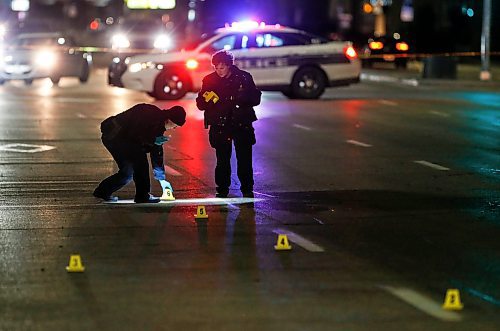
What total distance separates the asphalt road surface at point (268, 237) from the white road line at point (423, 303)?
2cm

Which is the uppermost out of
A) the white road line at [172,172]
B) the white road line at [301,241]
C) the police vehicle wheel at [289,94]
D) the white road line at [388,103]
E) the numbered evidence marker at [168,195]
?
the numbered evidence marker at [168,195]

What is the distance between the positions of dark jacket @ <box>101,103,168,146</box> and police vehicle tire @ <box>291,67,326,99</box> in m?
14.6

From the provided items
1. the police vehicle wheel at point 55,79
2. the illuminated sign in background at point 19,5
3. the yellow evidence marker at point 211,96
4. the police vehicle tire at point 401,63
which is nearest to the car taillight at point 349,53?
the police vehicle wheel at point 55,79

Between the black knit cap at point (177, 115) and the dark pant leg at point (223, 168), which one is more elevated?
the black knit cap at point (177, 115)

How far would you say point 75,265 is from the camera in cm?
757

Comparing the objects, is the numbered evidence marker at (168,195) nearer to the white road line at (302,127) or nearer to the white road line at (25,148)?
the white road line at (25,148)

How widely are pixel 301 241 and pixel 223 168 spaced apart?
250 centimetres

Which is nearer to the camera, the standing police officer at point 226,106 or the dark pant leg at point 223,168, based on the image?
the standing police officer at point 226,106

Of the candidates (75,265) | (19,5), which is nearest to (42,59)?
(75,265)

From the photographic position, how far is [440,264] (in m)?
7.96

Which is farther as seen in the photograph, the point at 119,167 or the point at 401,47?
the point at 401,47

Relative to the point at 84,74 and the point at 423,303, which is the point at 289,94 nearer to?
the point at 84,74

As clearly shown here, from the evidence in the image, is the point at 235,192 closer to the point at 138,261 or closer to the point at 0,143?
the point at 138,261

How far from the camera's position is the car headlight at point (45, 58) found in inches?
1180
